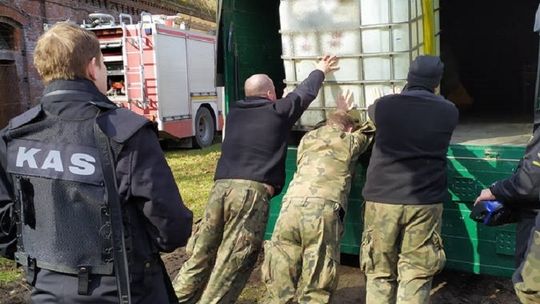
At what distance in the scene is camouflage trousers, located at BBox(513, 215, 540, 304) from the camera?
2318 millimetres

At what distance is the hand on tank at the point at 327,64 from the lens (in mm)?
3877

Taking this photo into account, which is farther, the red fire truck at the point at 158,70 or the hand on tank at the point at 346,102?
the red fire truck at the point at 158,70

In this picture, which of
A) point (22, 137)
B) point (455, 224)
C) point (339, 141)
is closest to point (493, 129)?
point (455, 224)

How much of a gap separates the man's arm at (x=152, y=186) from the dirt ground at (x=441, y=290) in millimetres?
2362

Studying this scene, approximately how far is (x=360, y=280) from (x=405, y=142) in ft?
5.43

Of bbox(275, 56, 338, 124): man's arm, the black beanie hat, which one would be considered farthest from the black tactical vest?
the black beanie hat


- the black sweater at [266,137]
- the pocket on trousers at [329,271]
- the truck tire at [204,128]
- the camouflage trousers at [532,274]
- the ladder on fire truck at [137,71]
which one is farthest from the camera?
the truck tire at [204,128]

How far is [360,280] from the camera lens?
15.2 feet

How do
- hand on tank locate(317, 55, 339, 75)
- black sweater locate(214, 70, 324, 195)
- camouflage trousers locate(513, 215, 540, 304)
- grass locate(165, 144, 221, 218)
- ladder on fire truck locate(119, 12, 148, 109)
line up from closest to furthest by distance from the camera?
camouflage trousers locate(513, 215, 540, 304) < black sweater locate(214, 70, 324, 195) < hand on tank locate(317, 55, 339, 75) < grass locate(165, 144, 221, 218) < ladder on fire truck locate(119, 12, 148, 109)

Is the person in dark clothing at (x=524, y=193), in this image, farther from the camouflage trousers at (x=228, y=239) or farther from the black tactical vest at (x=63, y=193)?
the black tactical vest at (x=63, y=193)

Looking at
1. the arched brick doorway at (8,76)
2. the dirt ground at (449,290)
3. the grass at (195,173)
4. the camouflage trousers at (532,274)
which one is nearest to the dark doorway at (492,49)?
the dirt ground at (449,290)

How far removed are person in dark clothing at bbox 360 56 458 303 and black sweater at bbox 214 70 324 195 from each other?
21.1 inches

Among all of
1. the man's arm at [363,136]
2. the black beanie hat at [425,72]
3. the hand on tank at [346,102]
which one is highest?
the black beanie hat at [425,72]

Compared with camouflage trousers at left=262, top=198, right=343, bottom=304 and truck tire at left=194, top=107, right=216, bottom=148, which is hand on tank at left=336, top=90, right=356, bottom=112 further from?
truck tire at left=194, top=107, right=216, bottom=148
